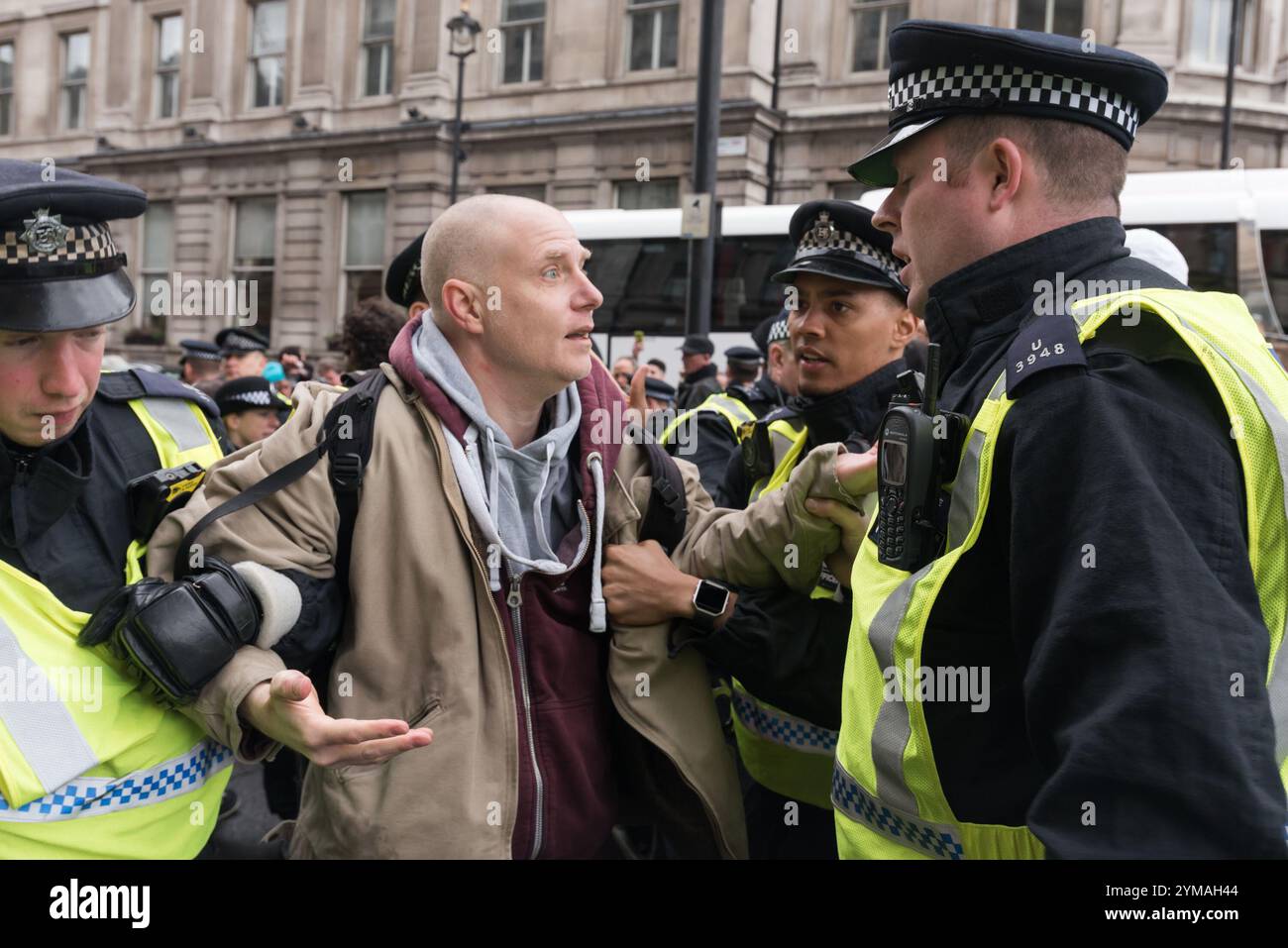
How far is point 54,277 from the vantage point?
1852 mm

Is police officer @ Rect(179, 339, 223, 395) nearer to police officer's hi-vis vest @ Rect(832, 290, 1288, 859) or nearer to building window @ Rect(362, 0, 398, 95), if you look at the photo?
police officer's hi-vis vest @ Rect(832, 290, 1288, 859)

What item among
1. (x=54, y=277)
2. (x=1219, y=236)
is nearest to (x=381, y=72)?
(x=1219, y=236)

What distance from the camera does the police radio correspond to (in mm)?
1513

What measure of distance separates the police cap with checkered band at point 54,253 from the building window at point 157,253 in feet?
78.7

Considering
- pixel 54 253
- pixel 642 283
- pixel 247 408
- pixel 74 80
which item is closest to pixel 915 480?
pixel 54 253

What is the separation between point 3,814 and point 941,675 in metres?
1.54

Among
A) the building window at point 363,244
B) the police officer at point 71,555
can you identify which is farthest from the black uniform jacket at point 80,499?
the building window at point 363,244

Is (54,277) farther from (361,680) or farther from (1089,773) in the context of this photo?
(1089,773)

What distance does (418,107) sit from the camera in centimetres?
2045

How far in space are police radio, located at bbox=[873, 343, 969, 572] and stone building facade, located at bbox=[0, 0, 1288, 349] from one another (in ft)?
46.8

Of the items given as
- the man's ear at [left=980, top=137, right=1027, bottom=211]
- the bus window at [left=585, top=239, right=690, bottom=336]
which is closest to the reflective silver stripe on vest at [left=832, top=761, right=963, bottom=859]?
the man's ear at [left=980, top=137, right=1027, bottom=211]

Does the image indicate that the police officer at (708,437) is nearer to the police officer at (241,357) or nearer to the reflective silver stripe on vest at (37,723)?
the reflective silver stripe on vest at (37,723)

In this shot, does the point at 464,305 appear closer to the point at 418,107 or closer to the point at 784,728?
the point at 784,728

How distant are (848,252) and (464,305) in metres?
1.19
